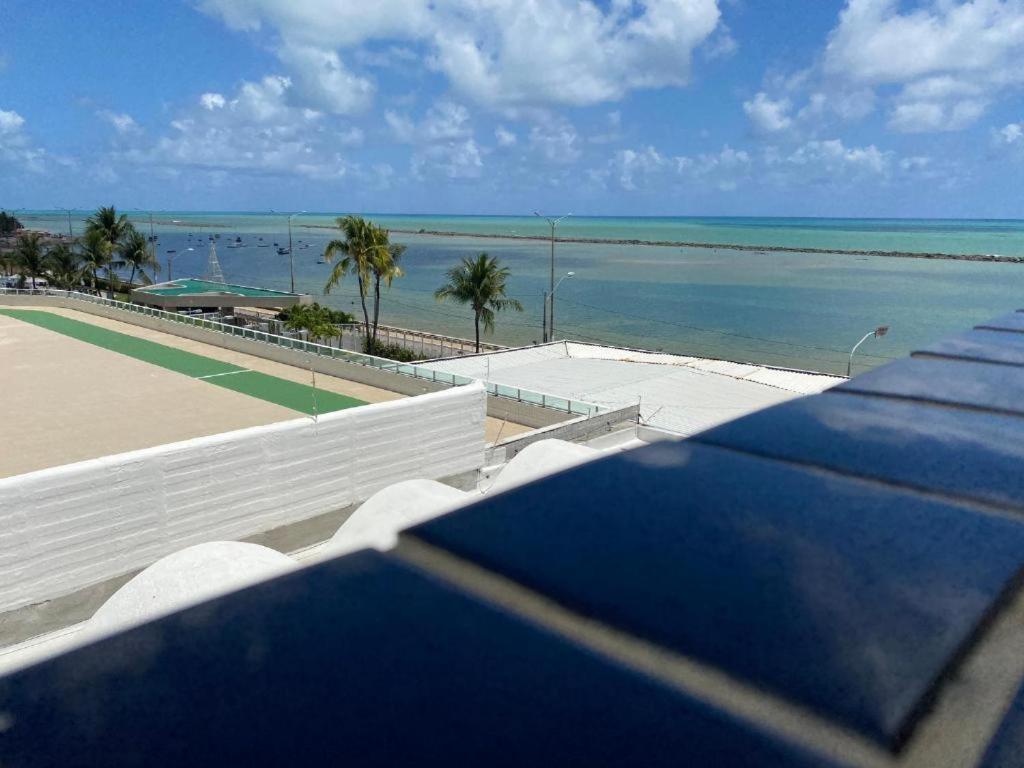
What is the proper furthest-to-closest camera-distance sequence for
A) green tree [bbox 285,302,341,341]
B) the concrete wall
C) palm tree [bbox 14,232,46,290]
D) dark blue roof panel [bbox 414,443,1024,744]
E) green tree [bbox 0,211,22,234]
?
green tree [bbox 0,211,22,234] < palm tree [bbox 14,232,46,290] < green tree [bbox 285,302,341,341] < the concrete wall < dark blue roof panel [bbox 414,443,1024,744]

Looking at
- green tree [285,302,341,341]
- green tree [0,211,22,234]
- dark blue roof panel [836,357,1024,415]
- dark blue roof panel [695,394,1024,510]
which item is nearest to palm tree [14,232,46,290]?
green tree [285,302,341,341]

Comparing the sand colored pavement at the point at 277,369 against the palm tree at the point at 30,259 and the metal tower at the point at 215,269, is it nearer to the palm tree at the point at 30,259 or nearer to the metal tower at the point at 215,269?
the metal tower at the point at 215,269

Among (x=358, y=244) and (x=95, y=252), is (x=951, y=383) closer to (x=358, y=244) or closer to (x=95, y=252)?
(x=358, y=244)

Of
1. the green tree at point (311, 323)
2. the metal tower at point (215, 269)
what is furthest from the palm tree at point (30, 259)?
the green tree at point (311, 323)

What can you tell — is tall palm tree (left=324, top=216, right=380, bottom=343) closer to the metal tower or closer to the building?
the building

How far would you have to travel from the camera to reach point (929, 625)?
59.3 inches

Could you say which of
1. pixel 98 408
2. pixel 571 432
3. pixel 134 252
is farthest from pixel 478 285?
pixel 134 252

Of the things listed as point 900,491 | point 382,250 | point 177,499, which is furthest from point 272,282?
point 900,491

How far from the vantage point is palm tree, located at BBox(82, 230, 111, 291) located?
6425 cm

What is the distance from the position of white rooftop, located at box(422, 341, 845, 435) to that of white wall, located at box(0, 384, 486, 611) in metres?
8.09

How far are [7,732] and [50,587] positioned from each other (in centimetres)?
1295

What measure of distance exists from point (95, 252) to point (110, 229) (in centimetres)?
324

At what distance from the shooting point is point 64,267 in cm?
7081

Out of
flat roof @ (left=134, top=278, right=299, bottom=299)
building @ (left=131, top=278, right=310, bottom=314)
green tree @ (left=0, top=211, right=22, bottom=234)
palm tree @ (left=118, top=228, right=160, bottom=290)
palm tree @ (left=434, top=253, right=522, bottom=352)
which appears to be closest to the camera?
palm tree @ (left=434, top=253, right=522, bottom=352)
